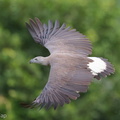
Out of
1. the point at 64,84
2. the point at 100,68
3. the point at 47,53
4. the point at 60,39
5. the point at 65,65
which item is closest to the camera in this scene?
the point at 64,84

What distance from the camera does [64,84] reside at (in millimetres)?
10602

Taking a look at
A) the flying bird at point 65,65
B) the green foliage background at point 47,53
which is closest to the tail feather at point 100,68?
the flying bird at point 65,65

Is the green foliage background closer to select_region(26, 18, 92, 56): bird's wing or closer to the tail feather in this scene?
select_region(26, 18, 92, 56): bird's wing

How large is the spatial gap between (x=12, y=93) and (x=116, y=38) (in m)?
3.42

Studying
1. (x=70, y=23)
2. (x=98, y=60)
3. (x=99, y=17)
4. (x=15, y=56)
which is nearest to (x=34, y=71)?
(x=15, y=56)

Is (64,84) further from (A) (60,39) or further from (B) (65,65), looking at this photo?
(A) (60,39)

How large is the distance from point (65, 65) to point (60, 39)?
4.75 feet

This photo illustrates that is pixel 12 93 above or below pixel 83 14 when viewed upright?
below

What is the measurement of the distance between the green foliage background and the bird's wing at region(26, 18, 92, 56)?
2.43 meters

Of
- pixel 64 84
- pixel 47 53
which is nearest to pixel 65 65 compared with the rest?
pixel 64 84

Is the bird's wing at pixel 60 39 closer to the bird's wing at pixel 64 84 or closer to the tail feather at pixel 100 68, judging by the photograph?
the tail feather at pixel 100 68

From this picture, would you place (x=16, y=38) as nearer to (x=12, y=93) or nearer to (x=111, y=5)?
(x=12, y=93)

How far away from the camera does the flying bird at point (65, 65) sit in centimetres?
1045

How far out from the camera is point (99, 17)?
17.5 meters
